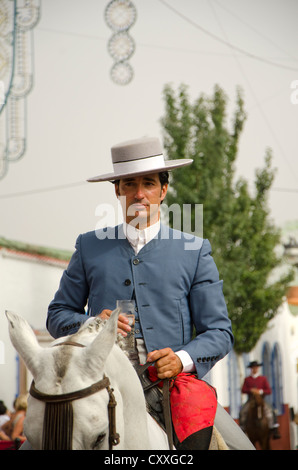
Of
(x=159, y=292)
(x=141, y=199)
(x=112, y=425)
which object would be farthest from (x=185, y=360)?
(x=141, y=199)

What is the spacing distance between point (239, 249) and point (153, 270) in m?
11.8

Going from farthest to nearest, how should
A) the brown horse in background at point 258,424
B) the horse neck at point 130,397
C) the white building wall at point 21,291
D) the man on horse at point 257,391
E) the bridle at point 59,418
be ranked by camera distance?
1. the man on horse at point 257,391
2. the brown horse in background at point 258,424
3. the white building wall at point 21,291
4. the horse neck at point 130,397
5. the bridle at point 59,418

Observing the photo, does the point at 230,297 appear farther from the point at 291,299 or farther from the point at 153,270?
the point at 153,270

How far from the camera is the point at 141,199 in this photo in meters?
2.77

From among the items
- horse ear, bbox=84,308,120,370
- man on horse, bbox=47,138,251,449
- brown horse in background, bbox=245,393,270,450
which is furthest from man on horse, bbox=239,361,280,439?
horse ear, bbox=84,308,120,370

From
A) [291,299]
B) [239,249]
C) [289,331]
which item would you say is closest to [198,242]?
[239,249]

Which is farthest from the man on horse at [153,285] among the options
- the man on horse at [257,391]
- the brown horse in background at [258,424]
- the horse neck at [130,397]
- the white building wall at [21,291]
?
the man on horse at [257,391]

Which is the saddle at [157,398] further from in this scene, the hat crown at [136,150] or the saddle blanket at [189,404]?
the hat crown at [136,150]

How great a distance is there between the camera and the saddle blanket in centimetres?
249

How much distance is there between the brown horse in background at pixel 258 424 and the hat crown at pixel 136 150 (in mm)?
10450

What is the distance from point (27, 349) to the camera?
210cm

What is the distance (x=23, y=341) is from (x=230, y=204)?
1248 cm

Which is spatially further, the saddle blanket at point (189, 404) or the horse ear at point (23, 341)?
the saddle blanket at point (189, 404)

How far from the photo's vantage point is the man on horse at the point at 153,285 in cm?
262
